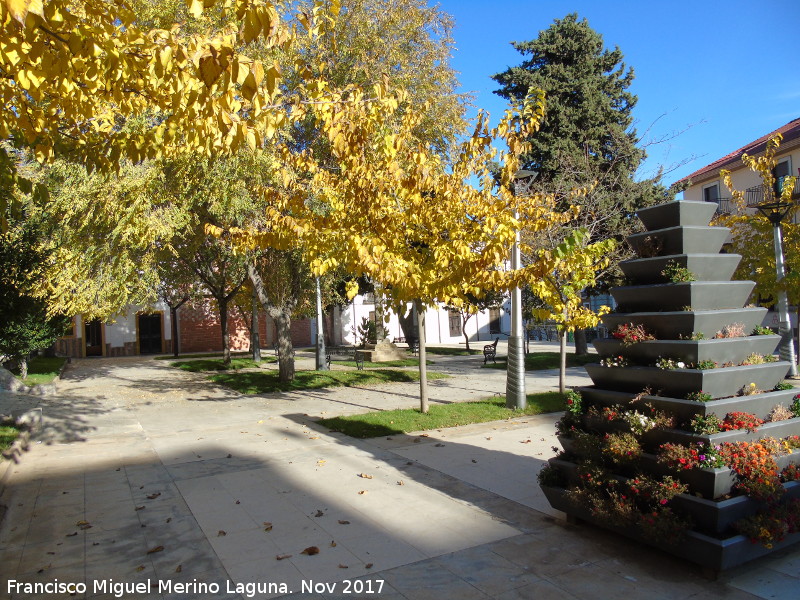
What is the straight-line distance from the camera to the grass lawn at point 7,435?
24.7 feet

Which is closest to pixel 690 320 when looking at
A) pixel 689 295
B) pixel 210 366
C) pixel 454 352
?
pixel 689 295

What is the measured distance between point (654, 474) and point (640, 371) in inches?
32.8

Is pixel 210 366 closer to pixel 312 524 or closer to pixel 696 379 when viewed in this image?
pixel 312 524

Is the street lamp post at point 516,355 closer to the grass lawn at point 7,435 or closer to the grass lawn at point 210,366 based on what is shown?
the grass lawn at point 7,435

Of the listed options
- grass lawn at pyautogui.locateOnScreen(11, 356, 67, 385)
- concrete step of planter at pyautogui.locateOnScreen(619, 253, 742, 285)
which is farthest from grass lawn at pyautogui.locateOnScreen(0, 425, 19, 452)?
concrete step of planter at pyautogui.locateOnScreen(619, 253, 742, 285)

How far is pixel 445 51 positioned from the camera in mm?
15969

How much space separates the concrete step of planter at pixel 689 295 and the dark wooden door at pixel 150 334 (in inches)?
1367

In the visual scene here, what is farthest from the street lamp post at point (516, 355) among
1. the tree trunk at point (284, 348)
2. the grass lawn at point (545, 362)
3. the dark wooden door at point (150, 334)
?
the dark wooden door at point (150, 334)

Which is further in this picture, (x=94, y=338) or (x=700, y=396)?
(x=94, y=338)

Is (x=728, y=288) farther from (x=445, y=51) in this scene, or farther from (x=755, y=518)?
(x=445, y=51)

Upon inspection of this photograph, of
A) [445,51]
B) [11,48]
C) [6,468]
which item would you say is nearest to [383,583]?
[11,48]

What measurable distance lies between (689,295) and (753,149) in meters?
29.2

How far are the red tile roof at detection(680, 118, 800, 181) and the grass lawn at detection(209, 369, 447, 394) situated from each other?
53.9 ft

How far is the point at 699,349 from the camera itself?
14.3 feet
